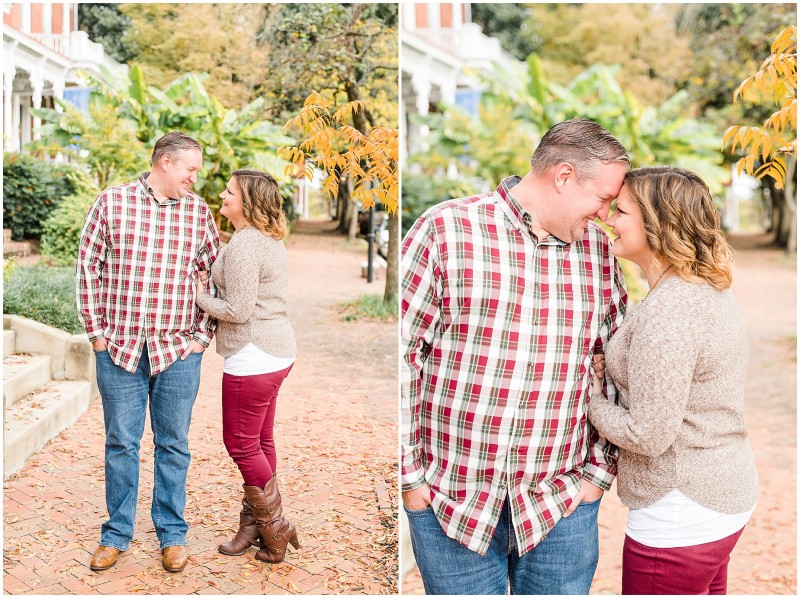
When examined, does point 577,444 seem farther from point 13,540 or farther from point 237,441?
point 13,540

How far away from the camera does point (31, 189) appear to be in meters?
2.90

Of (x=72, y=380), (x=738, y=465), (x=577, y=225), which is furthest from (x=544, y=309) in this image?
(x=72, y=380)

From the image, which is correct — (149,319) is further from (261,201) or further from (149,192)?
(261,201)

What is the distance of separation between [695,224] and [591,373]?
1.48ft

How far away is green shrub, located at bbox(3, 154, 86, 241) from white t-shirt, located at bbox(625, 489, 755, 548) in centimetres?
233

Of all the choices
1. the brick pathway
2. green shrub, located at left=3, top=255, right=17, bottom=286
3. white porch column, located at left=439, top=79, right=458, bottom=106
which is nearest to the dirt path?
the brick pathway

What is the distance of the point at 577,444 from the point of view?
194 centimetres

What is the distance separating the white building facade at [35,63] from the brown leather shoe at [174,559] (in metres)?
1.63

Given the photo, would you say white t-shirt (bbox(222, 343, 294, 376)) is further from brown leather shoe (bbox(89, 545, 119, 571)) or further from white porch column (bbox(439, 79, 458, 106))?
white porch column (bbox(439, 79, 458, 106))

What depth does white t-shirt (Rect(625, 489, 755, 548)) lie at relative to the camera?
180 centimetres

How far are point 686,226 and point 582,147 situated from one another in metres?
0.30

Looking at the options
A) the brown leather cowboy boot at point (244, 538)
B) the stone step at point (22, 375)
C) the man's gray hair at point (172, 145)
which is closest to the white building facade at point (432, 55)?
the man's gray hair at point (172, 145)

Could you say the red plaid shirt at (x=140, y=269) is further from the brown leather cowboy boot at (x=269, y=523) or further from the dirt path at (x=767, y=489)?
the dirt path at (x=767, y=489)

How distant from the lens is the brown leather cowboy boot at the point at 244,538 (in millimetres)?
2793
